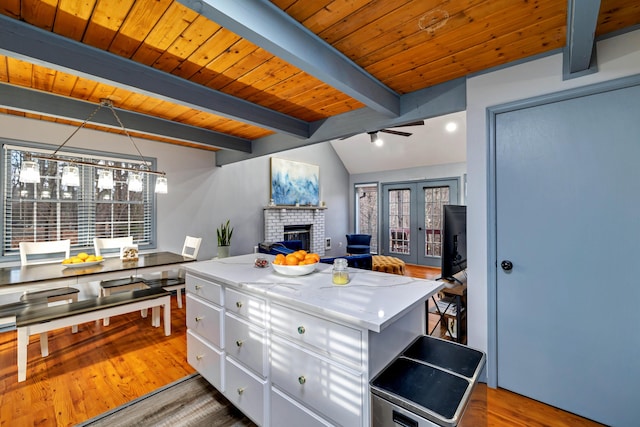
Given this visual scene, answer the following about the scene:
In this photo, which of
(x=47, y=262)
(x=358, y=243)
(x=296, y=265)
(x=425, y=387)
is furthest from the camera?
(x=358, y=243)

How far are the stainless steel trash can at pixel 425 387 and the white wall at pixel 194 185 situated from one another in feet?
14.1

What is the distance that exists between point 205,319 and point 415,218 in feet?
19.3

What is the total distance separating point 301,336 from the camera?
4.35ft

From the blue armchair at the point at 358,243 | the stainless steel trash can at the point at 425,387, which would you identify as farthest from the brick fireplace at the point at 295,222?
the stainless steel trash can at the point at 425,387

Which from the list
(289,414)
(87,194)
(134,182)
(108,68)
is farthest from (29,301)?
(289,414)

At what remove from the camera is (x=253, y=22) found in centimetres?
131

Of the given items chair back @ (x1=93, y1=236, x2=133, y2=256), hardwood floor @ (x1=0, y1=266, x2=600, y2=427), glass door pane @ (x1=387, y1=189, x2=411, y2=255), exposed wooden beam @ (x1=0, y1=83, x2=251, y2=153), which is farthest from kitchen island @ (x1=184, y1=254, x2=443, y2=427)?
glass door pane @ (x1=387, y1=189, x2=411, y2=255)

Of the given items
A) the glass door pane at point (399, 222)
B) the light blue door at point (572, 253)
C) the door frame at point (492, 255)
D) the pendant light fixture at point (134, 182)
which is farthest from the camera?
the glass door pane at point (399, 222)

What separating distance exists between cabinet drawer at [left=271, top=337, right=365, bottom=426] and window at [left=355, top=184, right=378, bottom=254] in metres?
6.52

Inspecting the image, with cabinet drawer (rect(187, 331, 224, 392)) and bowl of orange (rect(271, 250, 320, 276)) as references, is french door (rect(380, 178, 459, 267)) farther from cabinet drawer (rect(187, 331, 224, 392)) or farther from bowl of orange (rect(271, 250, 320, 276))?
cabinet drawer (rect(187, 331, 224, 392))

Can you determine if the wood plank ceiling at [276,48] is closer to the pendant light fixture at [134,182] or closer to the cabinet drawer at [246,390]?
the pendant light fixture at [134,182]

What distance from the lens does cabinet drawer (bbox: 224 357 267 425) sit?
5.03 feet

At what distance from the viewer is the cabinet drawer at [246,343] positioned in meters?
1.52

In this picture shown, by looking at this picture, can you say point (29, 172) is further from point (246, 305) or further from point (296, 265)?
point (296, 265)
